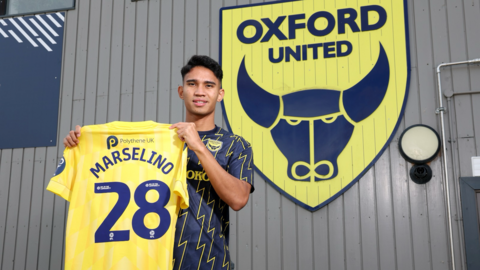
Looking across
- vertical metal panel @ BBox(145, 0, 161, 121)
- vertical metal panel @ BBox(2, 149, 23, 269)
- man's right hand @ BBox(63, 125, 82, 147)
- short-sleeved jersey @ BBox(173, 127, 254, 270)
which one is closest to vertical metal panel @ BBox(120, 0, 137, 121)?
vertical metal panel @ BBox(145, 0, 161, 121)

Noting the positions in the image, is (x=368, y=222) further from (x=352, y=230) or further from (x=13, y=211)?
(x=13, y=211)

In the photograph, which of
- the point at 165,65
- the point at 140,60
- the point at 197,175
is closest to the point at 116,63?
the point at 140,60

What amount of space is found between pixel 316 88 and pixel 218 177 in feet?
6.44

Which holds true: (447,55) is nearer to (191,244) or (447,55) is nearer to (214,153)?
(214,153)

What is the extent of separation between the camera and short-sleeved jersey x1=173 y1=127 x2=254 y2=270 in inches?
71.4

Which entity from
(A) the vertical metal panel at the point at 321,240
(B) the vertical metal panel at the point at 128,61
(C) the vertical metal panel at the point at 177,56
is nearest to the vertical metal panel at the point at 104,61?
(B) the vertical metal panel at the point at 128,61

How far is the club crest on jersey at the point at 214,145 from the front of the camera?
6.44 ft

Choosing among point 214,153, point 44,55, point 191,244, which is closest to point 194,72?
point 214,153

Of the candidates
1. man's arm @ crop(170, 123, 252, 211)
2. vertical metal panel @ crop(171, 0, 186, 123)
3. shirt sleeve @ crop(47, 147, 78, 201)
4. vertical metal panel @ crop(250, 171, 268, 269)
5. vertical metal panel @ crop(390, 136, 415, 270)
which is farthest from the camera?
vertical metal panel @ crop(171, 0, 186, 123)

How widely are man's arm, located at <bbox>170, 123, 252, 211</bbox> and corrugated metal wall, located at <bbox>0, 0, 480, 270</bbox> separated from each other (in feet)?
5.48

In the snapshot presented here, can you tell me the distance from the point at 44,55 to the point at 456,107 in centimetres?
362

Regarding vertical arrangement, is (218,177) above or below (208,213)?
above

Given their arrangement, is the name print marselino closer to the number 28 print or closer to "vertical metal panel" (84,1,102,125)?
the number 28 print

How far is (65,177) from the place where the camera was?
6.96 ft
